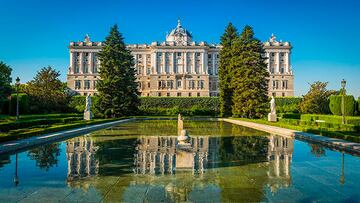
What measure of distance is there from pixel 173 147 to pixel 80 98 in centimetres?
5533

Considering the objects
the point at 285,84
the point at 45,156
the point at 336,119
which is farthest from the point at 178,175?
the point at 285,84

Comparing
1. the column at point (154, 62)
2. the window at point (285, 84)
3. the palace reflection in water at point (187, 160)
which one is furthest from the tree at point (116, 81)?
the window at point (285, 84)

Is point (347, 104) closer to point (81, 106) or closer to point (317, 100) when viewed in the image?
point (317, 100)

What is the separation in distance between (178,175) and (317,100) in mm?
42846

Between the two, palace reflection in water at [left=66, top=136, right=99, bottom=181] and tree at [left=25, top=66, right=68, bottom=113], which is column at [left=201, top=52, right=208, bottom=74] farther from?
palace reflection in water at [left=66, top=136, right=99, bottom=181]

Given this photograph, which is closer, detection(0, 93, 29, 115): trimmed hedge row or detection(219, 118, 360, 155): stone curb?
detection(219, 118, 360, 155): stone curb

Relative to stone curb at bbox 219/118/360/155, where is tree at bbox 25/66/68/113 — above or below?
above

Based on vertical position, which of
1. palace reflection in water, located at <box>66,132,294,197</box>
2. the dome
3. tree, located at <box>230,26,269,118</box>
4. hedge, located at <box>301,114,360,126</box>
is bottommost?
palace reflection in water, located at <box>66,132,294,197</box>

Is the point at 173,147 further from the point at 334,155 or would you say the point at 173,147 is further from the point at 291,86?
the point at 291,86

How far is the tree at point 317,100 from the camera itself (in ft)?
150

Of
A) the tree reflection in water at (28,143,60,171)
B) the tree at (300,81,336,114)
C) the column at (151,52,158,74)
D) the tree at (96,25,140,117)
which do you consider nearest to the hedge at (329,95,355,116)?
the tree at (300,81,336,114)

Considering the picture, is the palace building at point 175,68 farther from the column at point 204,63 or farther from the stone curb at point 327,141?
the stone curb at point 327,141

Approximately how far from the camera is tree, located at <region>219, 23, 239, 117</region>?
156 feet

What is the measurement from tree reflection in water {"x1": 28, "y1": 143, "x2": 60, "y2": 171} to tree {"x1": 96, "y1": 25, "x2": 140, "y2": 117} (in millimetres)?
27409
